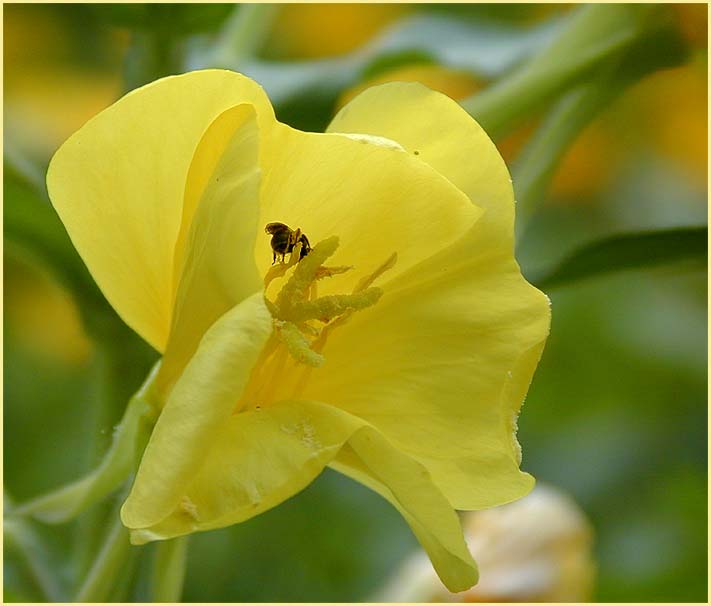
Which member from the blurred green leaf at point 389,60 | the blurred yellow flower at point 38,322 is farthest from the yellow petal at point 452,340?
the blurred yellow flower at point 38,322

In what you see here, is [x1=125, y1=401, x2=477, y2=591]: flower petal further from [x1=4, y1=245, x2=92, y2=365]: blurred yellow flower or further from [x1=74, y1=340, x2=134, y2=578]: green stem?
[x1=4, y1=245, x2=92, y2=365]: blurred yellow flower

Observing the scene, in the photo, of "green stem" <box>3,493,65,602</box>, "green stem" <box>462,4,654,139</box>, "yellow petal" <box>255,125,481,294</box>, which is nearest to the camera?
"yellow petal" <box>255,125,481,294</box>

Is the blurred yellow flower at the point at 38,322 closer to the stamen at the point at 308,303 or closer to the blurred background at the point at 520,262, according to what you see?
the blurred background at the point at 520,262

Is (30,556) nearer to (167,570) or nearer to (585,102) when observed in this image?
(167,570)

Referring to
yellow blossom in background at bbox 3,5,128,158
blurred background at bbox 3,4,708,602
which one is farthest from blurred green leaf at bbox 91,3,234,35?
yellow blossom in background at bbox 3,5,128,158

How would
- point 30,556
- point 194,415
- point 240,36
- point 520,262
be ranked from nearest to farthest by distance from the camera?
point 194,415 < point 30,556 < point 240,36 < point 520,262

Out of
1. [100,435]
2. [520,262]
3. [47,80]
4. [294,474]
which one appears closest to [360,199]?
[294,474]

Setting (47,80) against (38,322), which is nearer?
(38,322)
